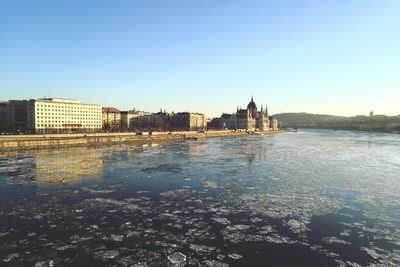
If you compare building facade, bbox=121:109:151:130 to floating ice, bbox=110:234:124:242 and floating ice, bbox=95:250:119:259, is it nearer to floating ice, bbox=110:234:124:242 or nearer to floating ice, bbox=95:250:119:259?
floating ice, bbox=110:234:124:242

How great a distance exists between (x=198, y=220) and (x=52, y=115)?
117 m

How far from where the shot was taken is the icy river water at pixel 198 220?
460 inches

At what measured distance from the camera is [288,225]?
1509cm

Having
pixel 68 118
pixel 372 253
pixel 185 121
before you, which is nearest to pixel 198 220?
pixel 372 253

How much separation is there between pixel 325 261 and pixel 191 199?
9.56 meters

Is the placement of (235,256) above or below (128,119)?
below

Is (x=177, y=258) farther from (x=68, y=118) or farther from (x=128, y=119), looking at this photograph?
(x=128, y=119)

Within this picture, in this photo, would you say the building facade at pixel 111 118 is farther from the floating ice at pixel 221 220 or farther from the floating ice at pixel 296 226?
the floating ice at pixel 296 226

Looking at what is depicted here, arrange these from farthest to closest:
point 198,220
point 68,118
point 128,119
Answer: point 128,119
point 68,118
point 198,220

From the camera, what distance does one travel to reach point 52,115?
120 meters

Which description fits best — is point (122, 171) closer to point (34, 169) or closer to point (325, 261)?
point (34, 169)

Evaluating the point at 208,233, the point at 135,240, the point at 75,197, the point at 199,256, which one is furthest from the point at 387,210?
the point at 75,197

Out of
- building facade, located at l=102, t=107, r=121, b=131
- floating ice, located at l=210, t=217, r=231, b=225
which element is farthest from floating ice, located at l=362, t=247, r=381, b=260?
building facade, located at l=102, t=107, r=121, b=131

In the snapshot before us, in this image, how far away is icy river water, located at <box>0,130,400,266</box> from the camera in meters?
11.7
